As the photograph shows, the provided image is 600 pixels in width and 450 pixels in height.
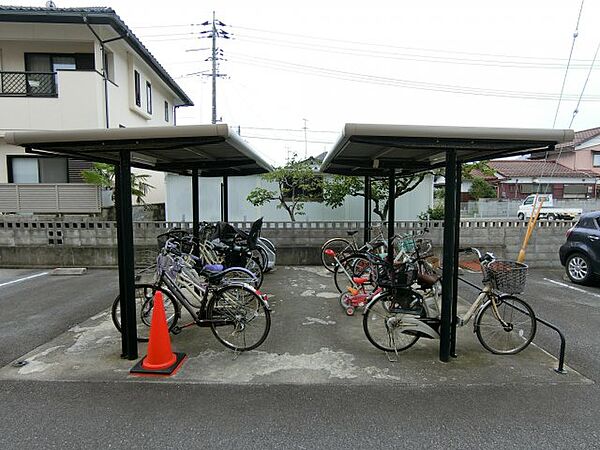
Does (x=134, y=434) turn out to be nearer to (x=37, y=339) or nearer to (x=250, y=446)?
(x=250, y=446)

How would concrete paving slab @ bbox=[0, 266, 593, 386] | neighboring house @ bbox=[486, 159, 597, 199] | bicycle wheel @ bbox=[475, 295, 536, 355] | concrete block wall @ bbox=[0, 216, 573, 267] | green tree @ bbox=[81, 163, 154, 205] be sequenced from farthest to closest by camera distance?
neighboring house @ bbox=[486, 159, 597, 199]
green tree @ bbox=[81, 163, 154, 205]
concrete block wall @ bbox=[0, 216, 573, 267]
bicycle wheel @ bbox=[475, 295, 536, 355]
concrete paving slab @ bbox=[0, 266, 593, 386]

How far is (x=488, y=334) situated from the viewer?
4.11 m

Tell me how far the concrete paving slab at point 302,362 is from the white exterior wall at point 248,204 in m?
6.21

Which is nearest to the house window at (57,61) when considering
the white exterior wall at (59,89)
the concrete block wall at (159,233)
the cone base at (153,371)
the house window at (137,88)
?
the white exterior wall at (59,89)

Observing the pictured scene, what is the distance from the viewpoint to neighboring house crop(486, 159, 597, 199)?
92.9ft

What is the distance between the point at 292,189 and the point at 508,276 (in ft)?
23.1

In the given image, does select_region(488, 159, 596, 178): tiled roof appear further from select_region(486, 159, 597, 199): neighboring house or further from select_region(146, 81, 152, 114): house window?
select_region(146, 81, 152, 114): house window

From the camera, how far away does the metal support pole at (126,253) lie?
3.64 metres

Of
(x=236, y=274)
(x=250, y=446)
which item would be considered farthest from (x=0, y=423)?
(x=236, y=274)

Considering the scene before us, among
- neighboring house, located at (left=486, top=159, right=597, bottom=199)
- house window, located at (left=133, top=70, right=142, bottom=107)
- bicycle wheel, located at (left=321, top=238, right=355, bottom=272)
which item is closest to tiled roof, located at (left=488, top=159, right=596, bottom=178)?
neighboring house, located at (left=486, top=159, right=597, bottom=199)

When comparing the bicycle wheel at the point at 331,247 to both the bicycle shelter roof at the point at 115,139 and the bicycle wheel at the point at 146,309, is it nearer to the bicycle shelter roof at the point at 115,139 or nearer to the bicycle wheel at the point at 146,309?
the bicycle wheel at the point at 146,309

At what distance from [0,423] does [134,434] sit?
98 centimetres

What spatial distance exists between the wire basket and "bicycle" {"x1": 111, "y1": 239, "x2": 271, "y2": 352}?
2.18 m

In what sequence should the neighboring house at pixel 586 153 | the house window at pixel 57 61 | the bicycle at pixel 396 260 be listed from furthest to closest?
1. the neighboring house at pixel 586 153
2. the house window at pixel 57 61
3. the bicycle at pixel 396 260
